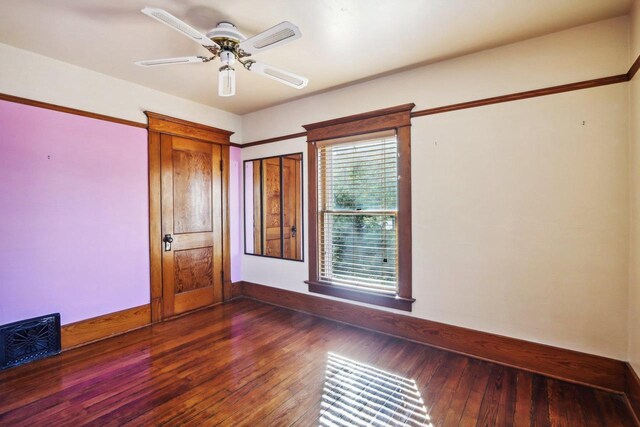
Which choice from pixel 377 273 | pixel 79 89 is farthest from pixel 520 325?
pixel 79 89

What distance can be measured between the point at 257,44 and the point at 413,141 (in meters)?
1.76

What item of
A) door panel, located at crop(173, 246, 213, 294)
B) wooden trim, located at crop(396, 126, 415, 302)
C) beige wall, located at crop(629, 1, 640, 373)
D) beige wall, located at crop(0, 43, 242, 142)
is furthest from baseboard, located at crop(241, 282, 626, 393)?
beige wall, located at crop(0, 43, 242, 142)

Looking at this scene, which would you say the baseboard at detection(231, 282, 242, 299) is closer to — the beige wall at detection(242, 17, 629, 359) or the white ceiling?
the beige wall at detection(242, 17, 629, 359)

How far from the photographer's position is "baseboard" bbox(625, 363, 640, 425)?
1.94 metres

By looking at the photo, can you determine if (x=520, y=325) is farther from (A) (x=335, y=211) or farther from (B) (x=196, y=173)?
(B) (x=196, y=173)

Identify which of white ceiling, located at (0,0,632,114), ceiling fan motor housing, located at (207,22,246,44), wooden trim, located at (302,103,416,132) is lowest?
wooden trim, located at (302,103,416,132)

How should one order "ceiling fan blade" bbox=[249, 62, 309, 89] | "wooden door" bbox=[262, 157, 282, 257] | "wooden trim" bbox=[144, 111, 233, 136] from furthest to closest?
"wooden door" bbox=[262, 157, 282, 257], "wooden trim" bbox=[144, 111, 233, 136], "ceiling fan blade" bbox=[249, 62, 309, 89]

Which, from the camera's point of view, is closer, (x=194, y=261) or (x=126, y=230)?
(x=126, y=230)

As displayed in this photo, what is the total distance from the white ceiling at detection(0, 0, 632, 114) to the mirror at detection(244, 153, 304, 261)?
1.39 meters

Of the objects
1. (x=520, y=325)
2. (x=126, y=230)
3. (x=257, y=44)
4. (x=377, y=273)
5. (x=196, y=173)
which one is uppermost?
(x=257, y=44)

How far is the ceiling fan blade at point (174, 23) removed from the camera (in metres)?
1.63

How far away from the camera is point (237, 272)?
15.1ft

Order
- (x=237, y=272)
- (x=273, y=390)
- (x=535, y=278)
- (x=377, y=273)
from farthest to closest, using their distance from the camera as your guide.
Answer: (x=237, y=272), (x=377, y=273), (x=535, y=278), (x=273, y=390)

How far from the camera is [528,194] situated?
2506 millimetres
